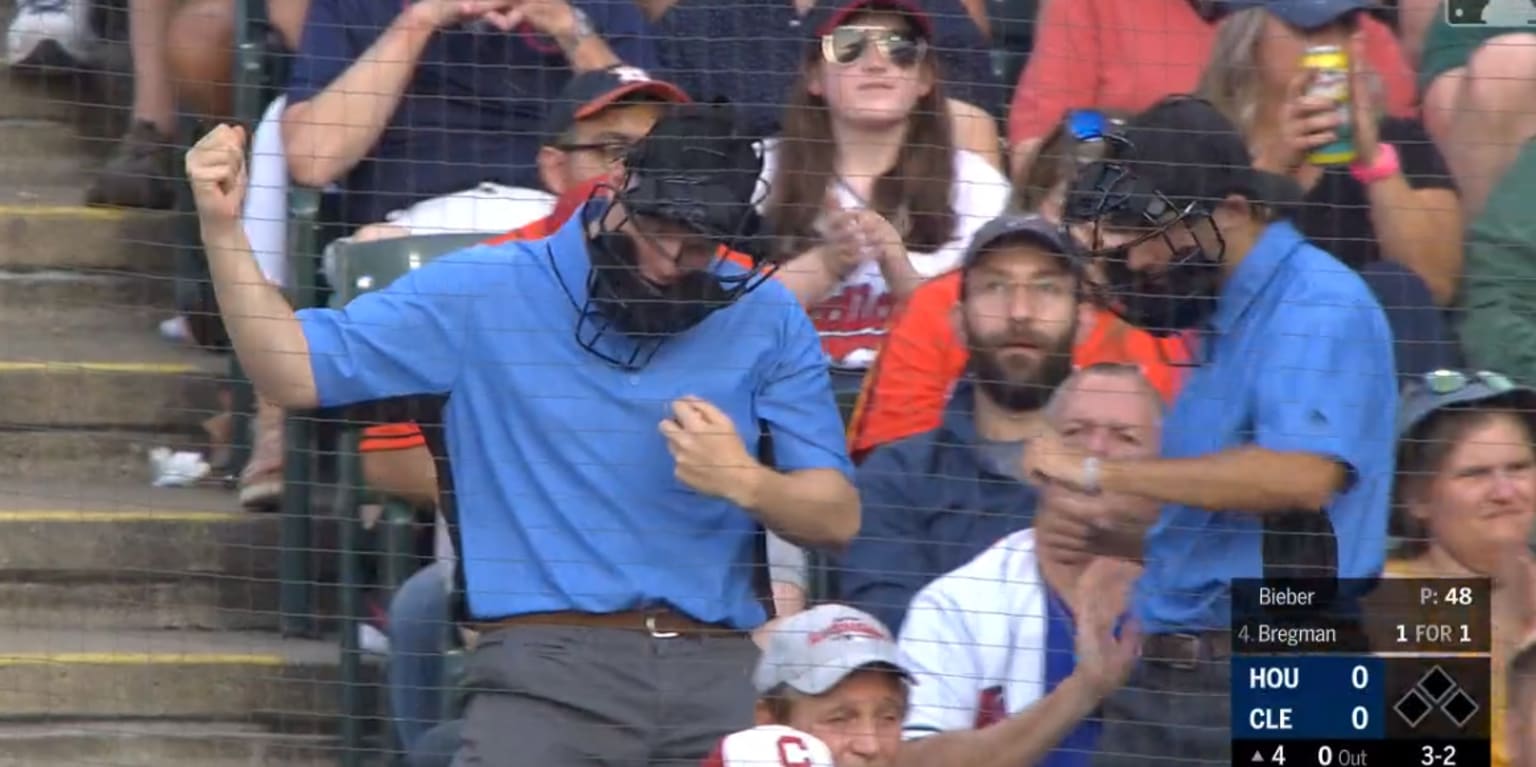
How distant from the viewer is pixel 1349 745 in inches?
169

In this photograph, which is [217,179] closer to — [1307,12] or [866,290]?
[866,290]

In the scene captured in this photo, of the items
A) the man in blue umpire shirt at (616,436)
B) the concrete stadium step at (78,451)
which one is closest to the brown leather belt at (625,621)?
the man in blue umpire shirt at (616,436)

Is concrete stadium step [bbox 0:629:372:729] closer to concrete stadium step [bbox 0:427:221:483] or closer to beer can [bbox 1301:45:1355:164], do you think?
concrete stadium step [bbox 0:427:221:483]

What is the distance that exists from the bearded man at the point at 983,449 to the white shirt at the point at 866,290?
0.74 ft

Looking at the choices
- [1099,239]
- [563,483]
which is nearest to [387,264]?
[563,483]

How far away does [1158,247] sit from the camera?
4406mm

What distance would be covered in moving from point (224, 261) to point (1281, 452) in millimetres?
1601

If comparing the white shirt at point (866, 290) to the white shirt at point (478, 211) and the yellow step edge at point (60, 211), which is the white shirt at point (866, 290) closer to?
the white shirt at point (478, 211)

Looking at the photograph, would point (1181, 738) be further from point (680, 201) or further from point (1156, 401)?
point (680, 201)

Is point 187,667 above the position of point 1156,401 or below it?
below

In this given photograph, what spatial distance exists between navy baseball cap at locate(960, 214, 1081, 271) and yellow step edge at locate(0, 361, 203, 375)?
155cm

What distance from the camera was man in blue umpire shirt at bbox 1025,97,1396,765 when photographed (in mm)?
4297

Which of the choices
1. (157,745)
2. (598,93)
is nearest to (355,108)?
(598,93)

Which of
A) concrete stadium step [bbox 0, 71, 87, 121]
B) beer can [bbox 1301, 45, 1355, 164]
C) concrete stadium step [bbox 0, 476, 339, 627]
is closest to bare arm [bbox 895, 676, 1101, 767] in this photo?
beer can [bbox 1301, 45, 1355, 164]
